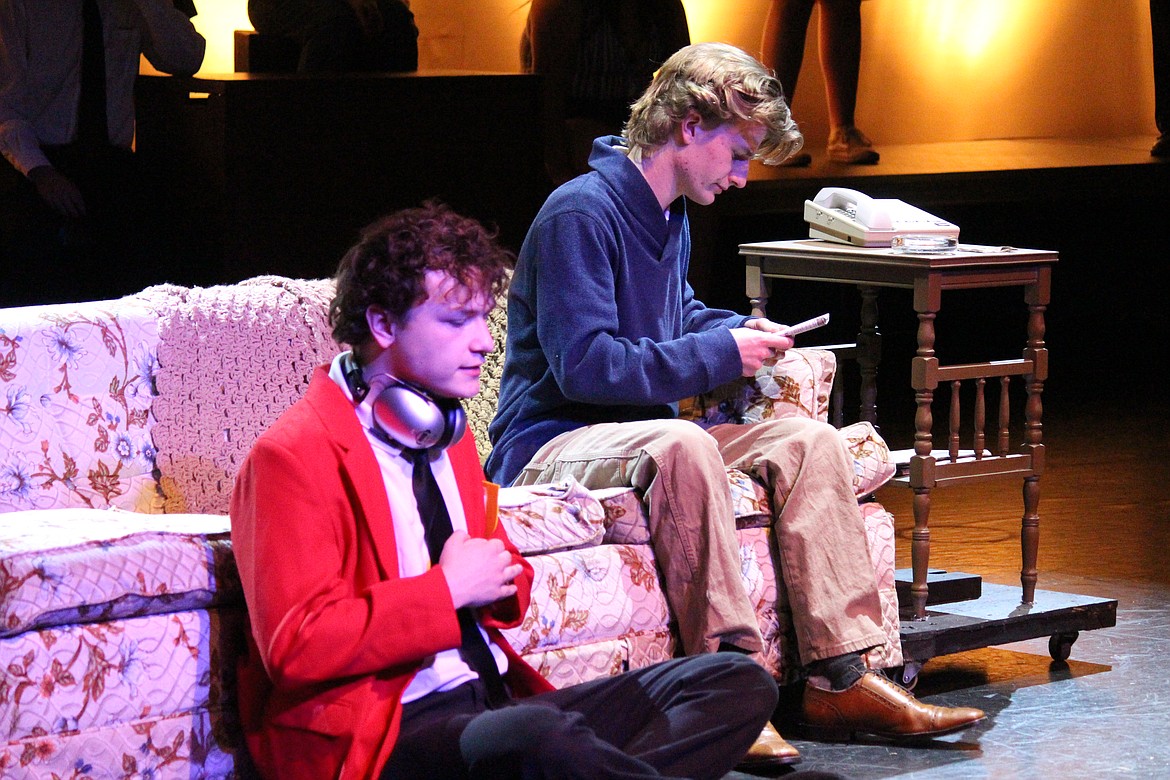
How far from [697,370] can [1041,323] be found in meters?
0.88

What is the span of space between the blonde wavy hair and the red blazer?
3.70 feet

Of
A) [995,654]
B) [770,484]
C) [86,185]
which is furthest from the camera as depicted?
[86,185]

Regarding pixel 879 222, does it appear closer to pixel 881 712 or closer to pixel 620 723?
pixel 881 712

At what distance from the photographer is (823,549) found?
3080 mm

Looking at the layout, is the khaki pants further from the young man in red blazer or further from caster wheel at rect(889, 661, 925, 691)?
the young man in red blazer

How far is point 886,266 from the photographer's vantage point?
3479 mm

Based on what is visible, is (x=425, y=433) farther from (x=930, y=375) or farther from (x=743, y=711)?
(x=930, y=375)

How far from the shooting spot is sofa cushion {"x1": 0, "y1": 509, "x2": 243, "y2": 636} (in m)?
2.37

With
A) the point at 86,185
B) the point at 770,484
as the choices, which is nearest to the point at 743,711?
the point at 770,484

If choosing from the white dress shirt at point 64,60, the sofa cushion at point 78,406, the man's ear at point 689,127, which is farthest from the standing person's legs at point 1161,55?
the sofa cushion at point 78,406

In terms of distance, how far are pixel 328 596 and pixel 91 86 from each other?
316 centimetres

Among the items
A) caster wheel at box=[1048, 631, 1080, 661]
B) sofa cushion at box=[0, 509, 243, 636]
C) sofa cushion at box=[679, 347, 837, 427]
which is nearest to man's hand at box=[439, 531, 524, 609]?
sofa cushion at box=[0, 509, 243, 636]

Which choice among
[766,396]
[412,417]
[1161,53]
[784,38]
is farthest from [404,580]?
[1161,53]

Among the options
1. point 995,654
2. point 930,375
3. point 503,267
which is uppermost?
point 503,267
